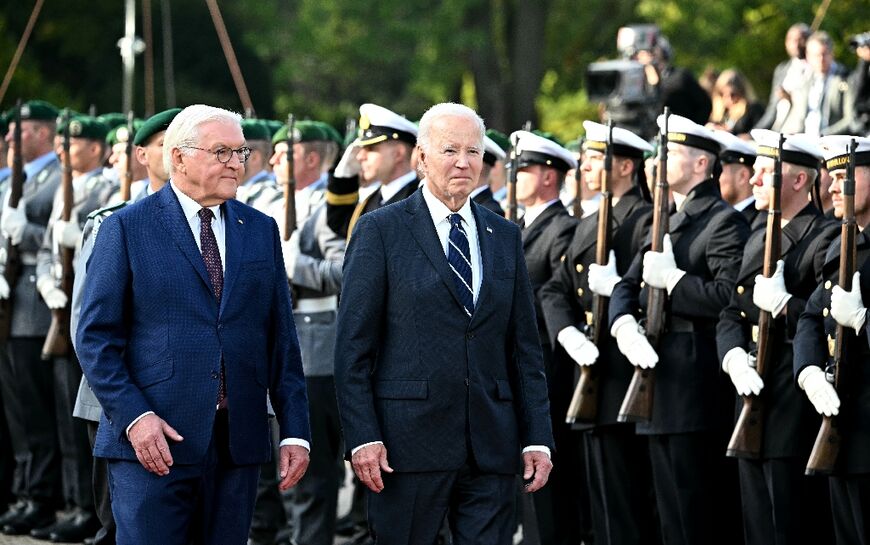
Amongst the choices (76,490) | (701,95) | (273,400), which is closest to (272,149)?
(76,490)

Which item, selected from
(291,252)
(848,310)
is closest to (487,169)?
(291,252)

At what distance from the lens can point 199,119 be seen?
6484 mm

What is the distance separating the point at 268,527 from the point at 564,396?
1753mm

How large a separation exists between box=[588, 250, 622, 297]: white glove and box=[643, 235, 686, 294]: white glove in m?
0.33

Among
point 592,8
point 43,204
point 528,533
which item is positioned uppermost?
point 592,8

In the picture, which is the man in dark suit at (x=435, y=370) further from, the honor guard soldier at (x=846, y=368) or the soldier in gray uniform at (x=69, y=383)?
the soldier in gray uniform at (x=69, y=383)

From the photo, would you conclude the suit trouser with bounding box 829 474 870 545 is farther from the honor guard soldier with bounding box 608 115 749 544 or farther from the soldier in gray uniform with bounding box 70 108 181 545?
the soldier in gray uniform with bounding box 70 108 181 545

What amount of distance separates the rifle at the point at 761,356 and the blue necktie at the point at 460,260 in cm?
202

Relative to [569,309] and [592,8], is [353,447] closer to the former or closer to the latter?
[569,309]

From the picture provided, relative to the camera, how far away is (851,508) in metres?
8.00

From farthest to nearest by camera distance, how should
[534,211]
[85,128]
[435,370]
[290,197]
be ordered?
1. [85,128]
2. [290,197]
3. [534,211]
4. [435,370]

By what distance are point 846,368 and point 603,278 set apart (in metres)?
1.62

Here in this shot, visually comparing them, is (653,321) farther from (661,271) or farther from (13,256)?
(13,256)

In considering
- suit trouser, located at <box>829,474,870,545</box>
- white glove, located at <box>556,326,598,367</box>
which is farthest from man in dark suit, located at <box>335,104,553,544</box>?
white glove, located at <box>556,326,598,367</box>
